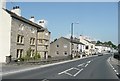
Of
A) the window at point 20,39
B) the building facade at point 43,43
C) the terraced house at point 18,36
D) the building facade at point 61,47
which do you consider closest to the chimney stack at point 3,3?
the terraced house at point 18,36

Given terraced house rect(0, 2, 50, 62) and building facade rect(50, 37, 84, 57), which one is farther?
building facade rect(50, 37, 84, 57)

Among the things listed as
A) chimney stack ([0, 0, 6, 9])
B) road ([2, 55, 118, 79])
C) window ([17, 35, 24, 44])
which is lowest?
road ([2, 55, 118, 79])

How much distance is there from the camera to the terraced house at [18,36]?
42312 mm

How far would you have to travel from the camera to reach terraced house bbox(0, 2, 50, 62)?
42.3 metres

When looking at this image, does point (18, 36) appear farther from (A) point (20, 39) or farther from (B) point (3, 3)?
(B) point (3, 3)

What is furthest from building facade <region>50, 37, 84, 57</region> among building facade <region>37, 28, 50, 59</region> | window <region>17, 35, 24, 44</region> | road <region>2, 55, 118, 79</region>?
road <region>2, 55, 118, 79</region>

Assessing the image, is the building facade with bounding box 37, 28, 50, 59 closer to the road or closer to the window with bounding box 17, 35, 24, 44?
the window with bounding box 17, 35, 24, 44

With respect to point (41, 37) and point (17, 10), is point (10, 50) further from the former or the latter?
point (41, 37)

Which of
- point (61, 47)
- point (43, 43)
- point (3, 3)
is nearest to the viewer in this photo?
point (3, 3)

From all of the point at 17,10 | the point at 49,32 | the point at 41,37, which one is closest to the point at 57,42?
the point at 49,32

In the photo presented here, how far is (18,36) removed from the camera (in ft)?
154

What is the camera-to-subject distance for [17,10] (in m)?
52.7

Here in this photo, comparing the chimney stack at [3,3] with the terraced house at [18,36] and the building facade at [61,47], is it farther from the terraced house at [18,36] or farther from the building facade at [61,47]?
the building facade at [61,47]

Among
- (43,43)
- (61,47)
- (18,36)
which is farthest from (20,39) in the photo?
(61,47)
